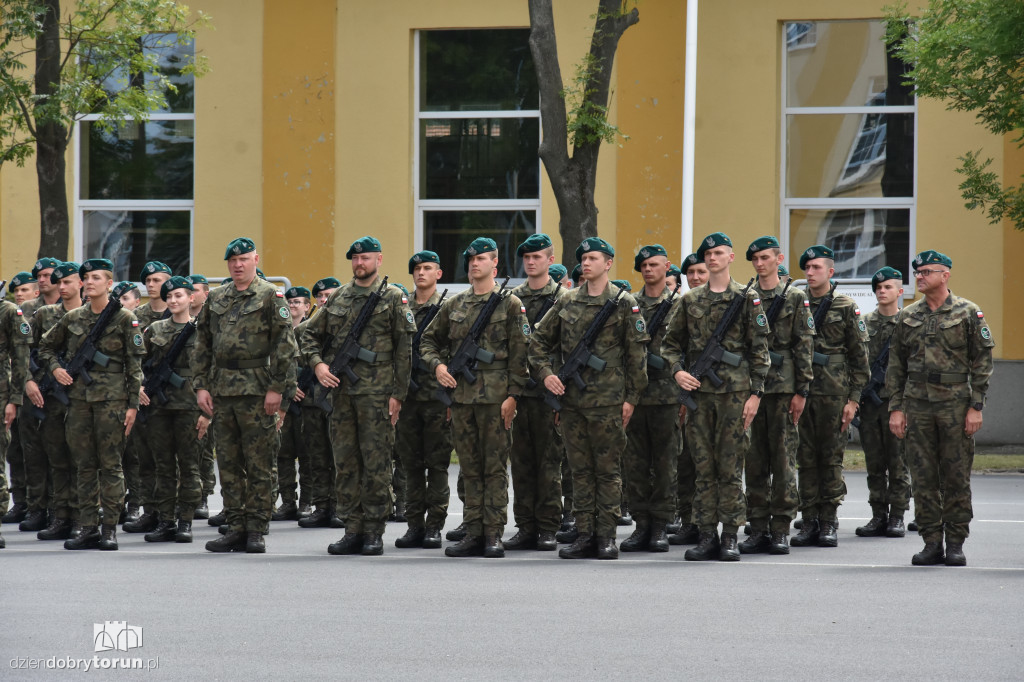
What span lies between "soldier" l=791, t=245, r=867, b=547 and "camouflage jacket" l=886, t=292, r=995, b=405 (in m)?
1.00

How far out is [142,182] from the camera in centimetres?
2108

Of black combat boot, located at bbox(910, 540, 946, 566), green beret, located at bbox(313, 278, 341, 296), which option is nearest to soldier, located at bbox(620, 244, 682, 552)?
black combat boot, located at bbox(910, 540, 946, 566)

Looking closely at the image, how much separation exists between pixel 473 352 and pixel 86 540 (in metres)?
3.23

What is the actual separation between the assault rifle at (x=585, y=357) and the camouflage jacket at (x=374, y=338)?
1105mm

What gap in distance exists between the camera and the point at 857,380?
1031cm

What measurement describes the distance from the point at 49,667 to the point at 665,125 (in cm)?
1498

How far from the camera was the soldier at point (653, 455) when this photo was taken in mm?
9758

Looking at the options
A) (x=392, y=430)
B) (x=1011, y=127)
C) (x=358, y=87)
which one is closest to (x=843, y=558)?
(x=392, y=430)

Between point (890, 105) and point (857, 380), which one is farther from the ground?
point (890, 105)

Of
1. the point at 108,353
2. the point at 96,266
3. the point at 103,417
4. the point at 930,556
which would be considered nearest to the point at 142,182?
the point at 96,266

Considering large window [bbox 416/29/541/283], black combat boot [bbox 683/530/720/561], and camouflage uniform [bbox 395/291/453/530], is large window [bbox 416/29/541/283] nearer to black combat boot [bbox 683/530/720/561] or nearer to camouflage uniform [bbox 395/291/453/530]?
camouflage uniform [bbox 395/291/453/530]

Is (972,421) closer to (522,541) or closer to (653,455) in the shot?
(653,455)

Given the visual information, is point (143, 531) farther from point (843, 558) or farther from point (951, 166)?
point (951, 166)

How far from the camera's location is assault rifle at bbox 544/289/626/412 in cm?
927
